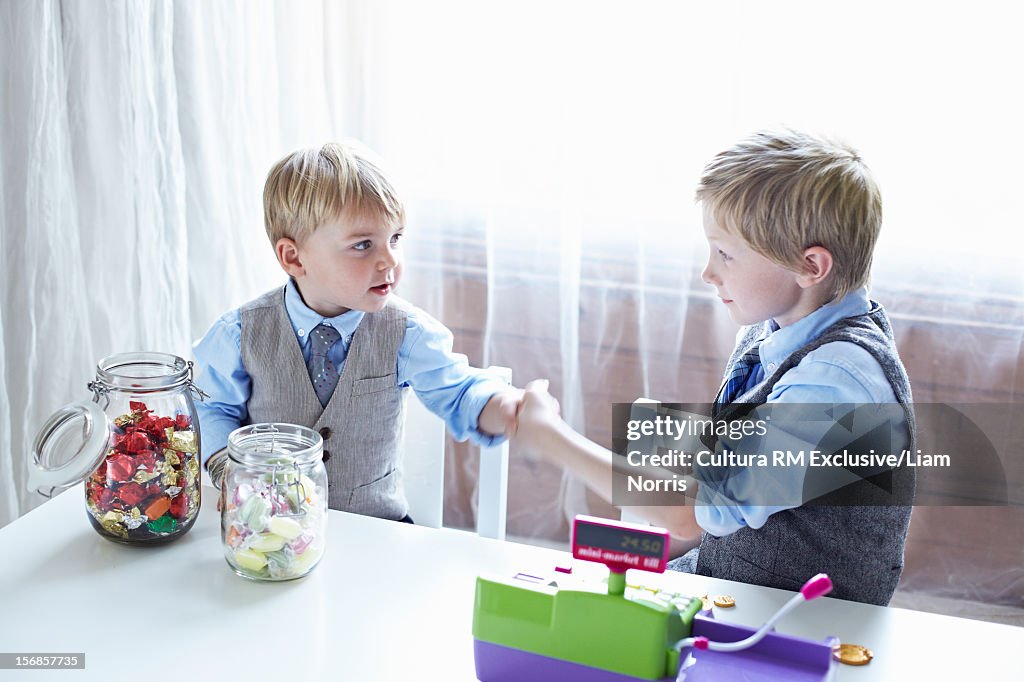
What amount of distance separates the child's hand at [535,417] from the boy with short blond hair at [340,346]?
2 centimetres

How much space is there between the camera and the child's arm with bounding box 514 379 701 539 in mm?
1122

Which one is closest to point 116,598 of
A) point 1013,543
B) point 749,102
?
point 749,102

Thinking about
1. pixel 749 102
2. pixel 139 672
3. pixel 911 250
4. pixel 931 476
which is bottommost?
pixel 931 476

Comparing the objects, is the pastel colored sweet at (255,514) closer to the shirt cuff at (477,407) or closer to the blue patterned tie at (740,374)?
the shirt cuff at (477,407)

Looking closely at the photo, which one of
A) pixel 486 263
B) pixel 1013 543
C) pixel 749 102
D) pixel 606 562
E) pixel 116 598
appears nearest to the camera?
pixel 606 562

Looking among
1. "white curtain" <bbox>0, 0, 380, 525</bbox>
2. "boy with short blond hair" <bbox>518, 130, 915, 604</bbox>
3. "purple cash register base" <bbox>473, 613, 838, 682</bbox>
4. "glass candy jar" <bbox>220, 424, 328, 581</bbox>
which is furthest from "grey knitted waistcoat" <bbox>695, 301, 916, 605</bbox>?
"white curtain" <bbox>0, 0, 380, 525</bbox>

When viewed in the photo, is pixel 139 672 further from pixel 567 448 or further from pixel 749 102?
pixel 749 102

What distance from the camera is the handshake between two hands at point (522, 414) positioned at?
1.22m

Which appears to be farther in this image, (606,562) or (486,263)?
(486,263)

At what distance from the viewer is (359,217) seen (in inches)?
50.3

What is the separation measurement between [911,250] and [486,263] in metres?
0.85

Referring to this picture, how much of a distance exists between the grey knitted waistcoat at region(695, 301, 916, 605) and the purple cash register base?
265 millimetres

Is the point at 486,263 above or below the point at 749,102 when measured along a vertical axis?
below

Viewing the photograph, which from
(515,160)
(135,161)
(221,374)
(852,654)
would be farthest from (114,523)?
(515,160)
